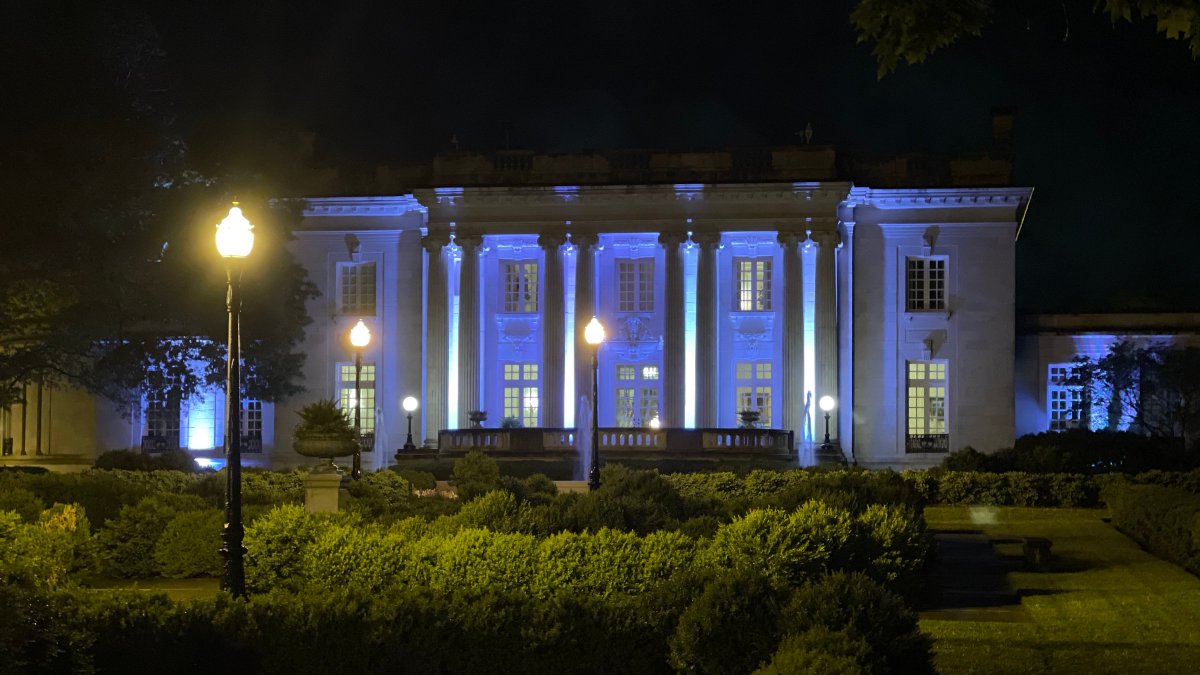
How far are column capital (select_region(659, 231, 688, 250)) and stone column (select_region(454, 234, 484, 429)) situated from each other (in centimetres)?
655

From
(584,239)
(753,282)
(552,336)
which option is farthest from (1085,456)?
(584,239)

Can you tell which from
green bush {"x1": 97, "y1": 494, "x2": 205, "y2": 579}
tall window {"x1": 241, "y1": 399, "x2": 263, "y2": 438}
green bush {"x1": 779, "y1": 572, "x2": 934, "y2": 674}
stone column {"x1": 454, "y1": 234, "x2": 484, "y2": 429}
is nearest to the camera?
green bush {"x1": 779, "y1": 572, "x2": 934, "y2": 674}

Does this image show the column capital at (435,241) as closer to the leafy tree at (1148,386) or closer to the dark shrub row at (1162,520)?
the leafy tree at (1148,386)

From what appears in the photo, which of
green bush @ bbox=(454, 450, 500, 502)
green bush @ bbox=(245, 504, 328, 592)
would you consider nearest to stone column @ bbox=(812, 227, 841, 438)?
green bush @ bbox=(454, 450, 500, 502)

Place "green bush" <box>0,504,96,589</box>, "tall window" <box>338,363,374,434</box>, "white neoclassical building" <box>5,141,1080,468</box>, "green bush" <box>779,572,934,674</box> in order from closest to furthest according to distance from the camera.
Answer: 1. "green bush" <box>779,572,934,674</box>
2. "green bush" <box>0,504,96,589</box>
3. "white neoclassical building" <box>5,141,1080,468</box>
4. "tall window" <box>338,363,374,434</box>

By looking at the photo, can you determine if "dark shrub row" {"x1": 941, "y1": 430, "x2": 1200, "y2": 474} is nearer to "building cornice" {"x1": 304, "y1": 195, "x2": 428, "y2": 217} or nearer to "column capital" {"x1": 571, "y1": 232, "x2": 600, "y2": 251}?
"column capital" {"x1": 571, "y1": 232, "x2": 600, "y2": 251}

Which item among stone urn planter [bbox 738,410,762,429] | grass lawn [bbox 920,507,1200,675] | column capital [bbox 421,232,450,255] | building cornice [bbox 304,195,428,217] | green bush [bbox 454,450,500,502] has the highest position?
building cornice [bbox 304,195,428,217]

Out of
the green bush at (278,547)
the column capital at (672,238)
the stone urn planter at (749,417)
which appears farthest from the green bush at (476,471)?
the column capital at (672,238)

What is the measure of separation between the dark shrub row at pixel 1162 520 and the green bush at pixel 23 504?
16.2 metres

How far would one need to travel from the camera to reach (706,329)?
163 ft

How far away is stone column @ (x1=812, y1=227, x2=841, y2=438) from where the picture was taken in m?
48.9

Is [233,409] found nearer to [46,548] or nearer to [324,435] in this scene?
[46,548]

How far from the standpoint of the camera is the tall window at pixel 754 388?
50.7 metres

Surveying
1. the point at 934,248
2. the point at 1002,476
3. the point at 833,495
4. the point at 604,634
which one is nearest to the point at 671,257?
the point at 934,248
